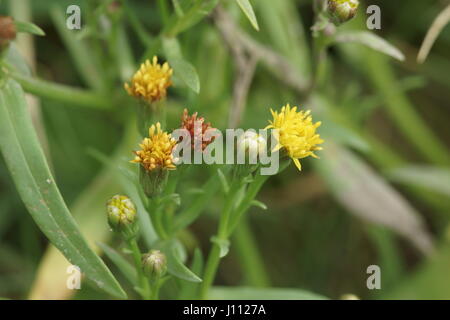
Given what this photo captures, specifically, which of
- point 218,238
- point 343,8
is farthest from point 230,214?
point 343,8

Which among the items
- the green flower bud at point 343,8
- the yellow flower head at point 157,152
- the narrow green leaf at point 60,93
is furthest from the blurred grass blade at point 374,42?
the narrow green leaf at point 60,93

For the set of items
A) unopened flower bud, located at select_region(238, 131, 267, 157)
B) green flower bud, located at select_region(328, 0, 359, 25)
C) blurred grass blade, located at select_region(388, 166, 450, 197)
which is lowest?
unopened flower bud, located at select_region(238, 131, 267, 157)

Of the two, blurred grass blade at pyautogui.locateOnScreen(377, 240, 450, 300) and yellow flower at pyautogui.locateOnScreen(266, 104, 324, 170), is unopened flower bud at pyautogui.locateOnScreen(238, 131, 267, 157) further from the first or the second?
blurred grass blade at pyautogui.locateOnScreen(377, 240, 450, 300)

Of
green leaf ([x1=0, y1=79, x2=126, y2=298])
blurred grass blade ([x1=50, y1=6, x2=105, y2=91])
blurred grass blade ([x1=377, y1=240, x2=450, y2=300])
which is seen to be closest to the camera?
green leaf ([x1=0, y1=79, x2=126, y2=298])

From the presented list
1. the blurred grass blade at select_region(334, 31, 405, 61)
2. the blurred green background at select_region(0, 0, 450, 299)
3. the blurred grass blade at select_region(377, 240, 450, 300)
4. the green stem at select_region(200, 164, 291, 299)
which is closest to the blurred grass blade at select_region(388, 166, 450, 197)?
the blurred green background at select_region(0, 0, 450, 299)

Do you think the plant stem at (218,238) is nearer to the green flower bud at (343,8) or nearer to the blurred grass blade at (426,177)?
the green flower bud at (343,8)

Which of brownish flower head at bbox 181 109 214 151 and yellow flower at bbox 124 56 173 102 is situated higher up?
yellow flower at bbox 124 56 173 102
